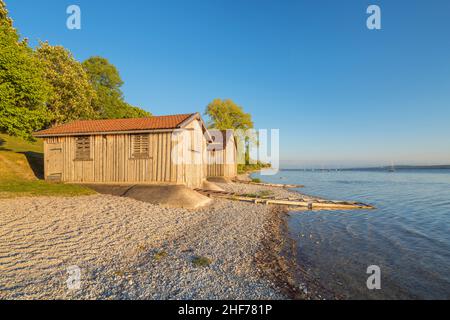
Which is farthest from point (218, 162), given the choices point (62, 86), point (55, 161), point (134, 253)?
point (134, 253)

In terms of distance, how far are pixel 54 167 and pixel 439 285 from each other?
24366 mm

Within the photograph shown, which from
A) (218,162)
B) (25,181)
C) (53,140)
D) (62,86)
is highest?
(62,86)

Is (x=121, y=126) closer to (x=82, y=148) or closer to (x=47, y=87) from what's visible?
(x=82, y=148)

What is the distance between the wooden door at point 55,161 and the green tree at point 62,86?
13524 mm

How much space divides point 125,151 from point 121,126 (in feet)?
7.19

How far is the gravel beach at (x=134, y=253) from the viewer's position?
16.6 ft

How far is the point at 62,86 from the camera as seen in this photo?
29.6 meters

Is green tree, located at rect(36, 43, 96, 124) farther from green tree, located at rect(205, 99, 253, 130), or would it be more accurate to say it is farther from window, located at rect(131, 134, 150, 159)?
green tree, located at rect(205, 99, 253, 130)

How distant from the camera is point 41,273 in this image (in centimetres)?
536

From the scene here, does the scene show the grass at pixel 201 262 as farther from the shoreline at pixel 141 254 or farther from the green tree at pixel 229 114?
the green tree at pixel 229 114

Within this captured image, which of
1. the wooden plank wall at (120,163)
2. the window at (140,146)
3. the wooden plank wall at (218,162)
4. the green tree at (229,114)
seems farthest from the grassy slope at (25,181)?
the green tree at (229,114)

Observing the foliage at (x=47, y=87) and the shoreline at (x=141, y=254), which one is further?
the foliage at (x=47, y=87)
